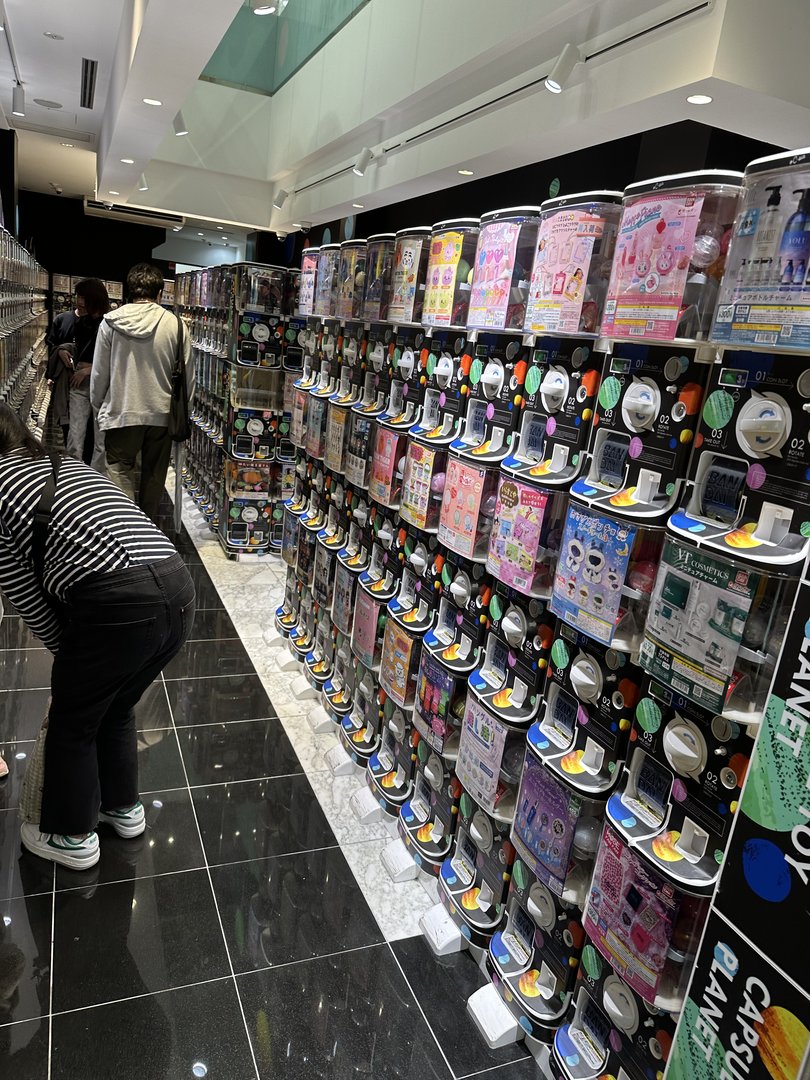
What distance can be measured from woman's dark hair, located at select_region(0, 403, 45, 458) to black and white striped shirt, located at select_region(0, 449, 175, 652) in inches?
1.0

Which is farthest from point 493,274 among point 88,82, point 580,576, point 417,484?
point 88,82

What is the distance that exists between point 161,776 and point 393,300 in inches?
86.5

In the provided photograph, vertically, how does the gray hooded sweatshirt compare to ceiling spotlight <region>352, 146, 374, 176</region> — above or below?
below

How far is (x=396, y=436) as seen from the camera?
3.14m

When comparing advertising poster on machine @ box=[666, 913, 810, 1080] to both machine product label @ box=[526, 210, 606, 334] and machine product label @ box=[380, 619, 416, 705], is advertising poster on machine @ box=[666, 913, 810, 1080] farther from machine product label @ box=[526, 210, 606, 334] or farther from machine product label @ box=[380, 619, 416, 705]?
machine product label @ box=[380, 619, 416, 705]

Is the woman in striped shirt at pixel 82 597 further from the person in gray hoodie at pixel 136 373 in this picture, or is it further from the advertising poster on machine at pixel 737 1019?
the person in gray hoodie at pixel 136 373

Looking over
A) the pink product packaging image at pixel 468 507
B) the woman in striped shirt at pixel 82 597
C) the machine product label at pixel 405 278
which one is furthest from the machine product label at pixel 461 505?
the woman in striped shirt at pixel 82 597

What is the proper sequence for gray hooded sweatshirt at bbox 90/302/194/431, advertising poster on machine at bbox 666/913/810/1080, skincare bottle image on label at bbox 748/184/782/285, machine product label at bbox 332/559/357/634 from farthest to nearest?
1. gray hooded sweatshirt at bbox 90/302/194/431
2. machine product label at bbox 332/559/357/634
3. skincare bottle image on label at bbox 748/184/782/285
4. advertising poster on machine at bbox 666/913/810/1080

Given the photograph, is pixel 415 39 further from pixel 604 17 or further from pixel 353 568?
pixel 353 568

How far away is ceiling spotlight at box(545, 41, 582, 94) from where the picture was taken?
2.18 m

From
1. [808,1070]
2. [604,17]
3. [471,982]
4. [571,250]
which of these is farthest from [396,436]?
[808,1070]

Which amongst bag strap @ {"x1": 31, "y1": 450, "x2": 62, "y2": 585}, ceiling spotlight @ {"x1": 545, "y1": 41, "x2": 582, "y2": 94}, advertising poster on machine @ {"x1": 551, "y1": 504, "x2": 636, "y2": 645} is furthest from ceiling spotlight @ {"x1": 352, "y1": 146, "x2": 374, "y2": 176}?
advertising poster on machine @ {"x1": 551, "y1": 504, "x2": 636, "y2": 645}

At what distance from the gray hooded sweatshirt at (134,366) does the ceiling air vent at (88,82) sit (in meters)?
2.16

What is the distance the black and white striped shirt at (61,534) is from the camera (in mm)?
2229
